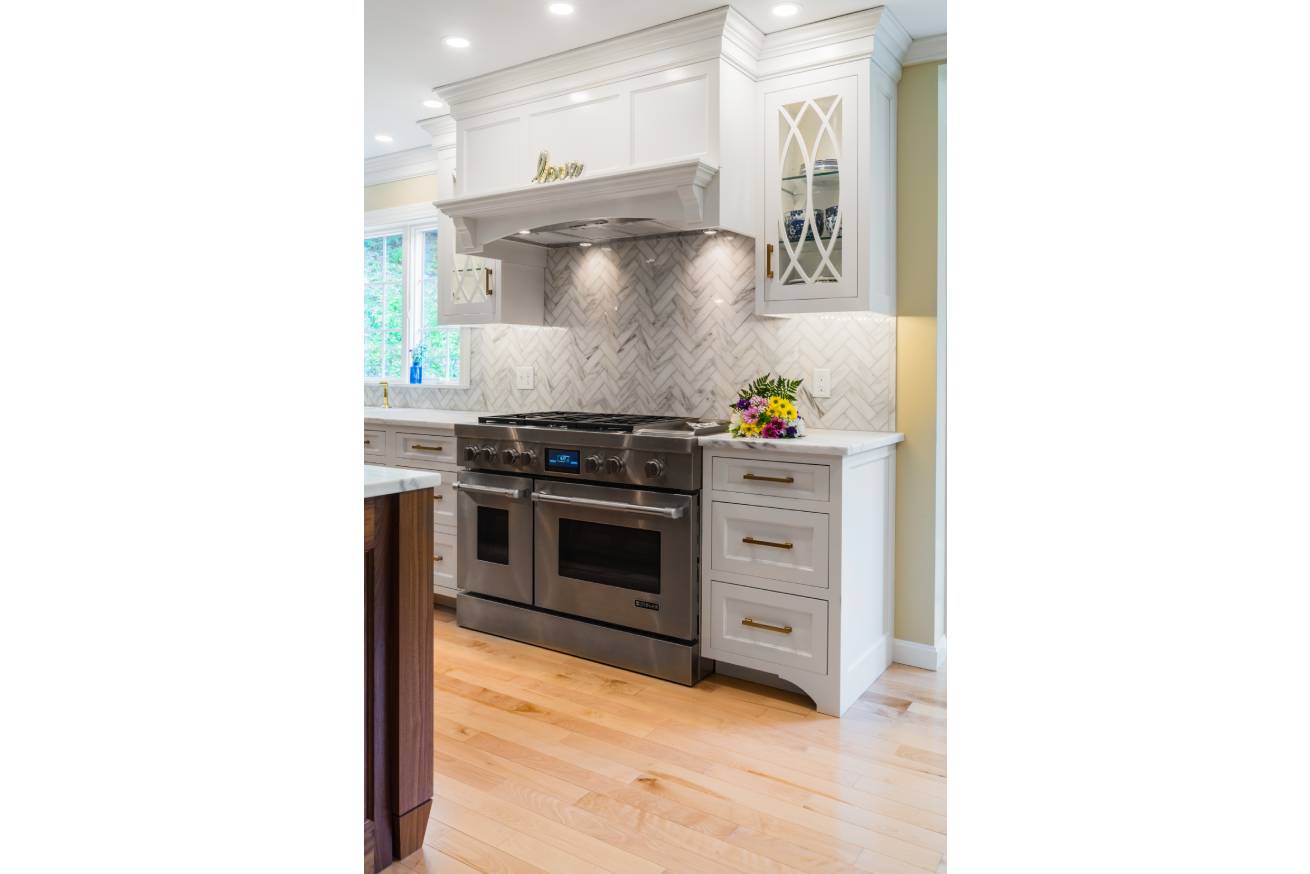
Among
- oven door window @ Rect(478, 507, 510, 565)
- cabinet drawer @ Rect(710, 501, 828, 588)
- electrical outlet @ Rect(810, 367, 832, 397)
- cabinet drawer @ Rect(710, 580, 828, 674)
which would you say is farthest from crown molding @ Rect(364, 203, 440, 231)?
cabinet drawer @ Rect(710, 580, 828, 674)

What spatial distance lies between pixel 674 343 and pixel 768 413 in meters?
0.86

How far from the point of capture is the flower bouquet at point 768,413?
279 centimetres

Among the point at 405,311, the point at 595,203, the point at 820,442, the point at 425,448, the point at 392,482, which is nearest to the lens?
the point at 392,482

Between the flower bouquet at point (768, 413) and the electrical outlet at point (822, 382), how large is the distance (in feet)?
0.94

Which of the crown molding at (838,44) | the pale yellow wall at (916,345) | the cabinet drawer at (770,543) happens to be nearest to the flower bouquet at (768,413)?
the cabinet drawer at (770,543)

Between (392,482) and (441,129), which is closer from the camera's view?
(392,482)

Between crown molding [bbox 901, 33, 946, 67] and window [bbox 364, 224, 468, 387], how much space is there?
8.71ft

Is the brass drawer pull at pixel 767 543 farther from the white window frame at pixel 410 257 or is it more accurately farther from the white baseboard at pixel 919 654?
the white window frame at pixel 410 257

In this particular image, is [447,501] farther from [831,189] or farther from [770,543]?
[831,189]

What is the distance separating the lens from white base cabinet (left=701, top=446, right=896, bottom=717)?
8.54 ft

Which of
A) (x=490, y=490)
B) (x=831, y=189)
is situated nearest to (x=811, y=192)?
(x=831, y=189)

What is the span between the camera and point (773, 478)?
269cm

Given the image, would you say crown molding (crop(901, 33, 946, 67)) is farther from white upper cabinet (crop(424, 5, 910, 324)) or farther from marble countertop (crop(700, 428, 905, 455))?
marble countertop (crop(700, 428, 905, 455))
